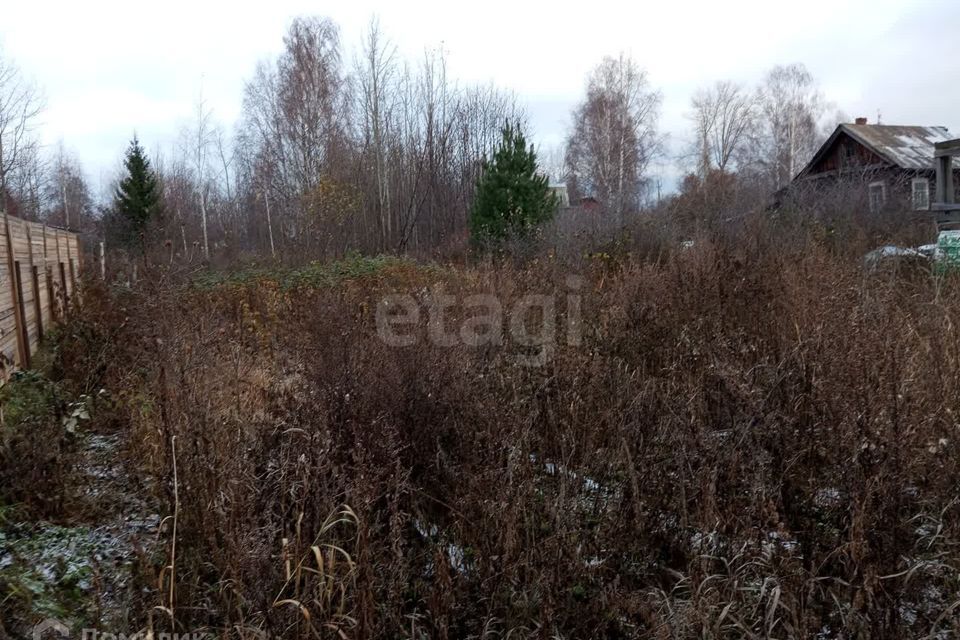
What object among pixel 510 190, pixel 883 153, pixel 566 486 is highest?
pixel 883 153

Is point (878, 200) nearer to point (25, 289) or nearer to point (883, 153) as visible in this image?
point (883, 153)

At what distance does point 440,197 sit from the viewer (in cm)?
2111

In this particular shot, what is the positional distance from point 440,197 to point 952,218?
1549 centimetres

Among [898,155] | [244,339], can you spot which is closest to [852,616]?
[244,339]

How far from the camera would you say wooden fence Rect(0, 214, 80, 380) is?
14.5 ft

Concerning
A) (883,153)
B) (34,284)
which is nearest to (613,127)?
(883,153)

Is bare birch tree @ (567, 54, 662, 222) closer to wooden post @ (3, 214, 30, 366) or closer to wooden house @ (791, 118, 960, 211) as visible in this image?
wooden house @ (791, 118, 960, 211)

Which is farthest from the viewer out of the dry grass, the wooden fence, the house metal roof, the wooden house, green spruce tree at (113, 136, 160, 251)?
green spruce tree at (113, 136, 160, 251)

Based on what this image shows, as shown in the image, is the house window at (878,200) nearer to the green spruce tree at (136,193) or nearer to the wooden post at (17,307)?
the wooden post at (17,307)

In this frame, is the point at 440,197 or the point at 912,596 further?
the point at 440,197

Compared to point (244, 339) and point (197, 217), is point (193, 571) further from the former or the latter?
point (197, 217)

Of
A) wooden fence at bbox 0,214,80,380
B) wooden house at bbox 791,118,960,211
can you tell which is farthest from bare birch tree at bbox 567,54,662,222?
wooden fence at bbox 0,214,80,380

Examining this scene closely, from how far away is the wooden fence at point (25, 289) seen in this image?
4434 mm

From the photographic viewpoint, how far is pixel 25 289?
5.20 metres
